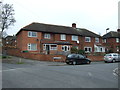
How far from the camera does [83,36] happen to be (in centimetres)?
4159

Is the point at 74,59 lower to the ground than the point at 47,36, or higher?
lower

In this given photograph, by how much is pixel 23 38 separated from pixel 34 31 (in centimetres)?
302

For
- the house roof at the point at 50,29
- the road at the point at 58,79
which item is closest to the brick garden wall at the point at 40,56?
the house roof at the point at 50,29

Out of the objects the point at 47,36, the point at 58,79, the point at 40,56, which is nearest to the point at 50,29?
the point at 47,36

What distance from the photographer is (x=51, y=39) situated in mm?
37000

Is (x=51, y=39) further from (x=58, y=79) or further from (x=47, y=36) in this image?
(x=58, y=79)

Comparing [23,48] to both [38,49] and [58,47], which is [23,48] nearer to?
[38,49]

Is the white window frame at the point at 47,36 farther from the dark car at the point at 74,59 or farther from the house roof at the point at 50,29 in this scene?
the dark car at the point at 74,59

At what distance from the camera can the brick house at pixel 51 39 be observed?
1320 inches

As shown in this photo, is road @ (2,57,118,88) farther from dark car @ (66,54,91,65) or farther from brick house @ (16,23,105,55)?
brick house @ (16,23,105,55)

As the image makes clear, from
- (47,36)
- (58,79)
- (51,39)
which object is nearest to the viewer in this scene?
(58,79)

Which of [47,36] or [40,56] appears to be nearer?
[40,56]

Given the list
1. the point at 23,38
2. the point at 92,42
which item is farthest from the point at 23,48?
the point at 92,42

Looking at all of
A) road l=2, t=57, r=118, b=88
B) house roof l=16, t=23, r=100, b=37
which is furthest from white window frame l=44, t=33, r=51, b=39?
road l=2, t=57, r=118, b=88
